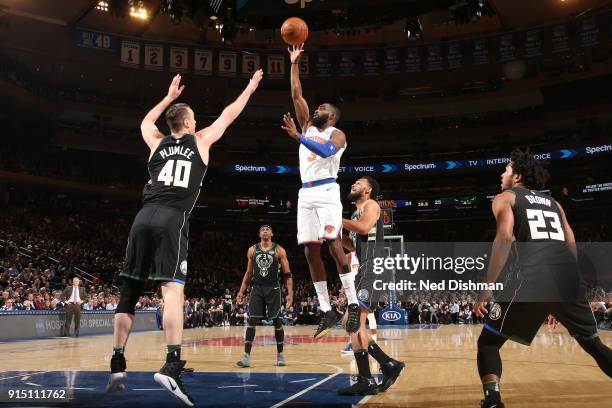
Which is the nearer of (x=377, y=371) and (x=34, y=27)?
(x=377, y=371)

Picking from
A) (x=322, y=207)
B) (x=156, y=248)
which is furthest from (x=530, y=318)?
(x=156, y=248)

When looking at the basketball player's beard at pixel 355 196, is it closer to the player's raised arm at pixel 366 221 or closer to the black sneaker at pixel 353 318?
the player's raised arm at pixel 366 221

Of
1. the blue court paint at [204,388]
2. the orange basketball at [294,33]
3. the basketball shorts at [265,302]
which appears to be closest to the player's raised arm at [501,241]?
the blue court paint at [204,388]

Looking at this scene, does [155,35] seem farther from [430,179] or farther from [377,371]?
[377,371]

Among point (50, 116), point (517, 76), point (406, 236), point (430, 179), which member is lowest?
point (406, 236)

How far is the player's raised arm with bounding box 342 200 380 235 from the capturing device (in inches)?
246

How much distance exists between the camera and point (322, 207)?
19.8 feet

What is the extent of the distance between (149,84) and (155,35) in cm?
401

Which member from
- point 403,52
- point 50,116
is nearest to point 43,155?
point 50,116

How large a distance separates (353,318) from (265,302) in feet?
12.7

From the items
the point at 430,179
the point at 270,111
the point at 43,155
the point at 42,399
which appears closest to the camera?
the point at 42,399

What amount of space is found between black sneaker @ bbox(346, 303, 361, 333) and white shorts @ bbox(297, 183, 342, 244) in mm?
764

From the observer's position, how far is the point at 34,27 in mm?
30281

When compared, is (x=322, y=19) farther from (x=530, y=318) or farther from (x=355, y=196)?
(x=530, y=318)
